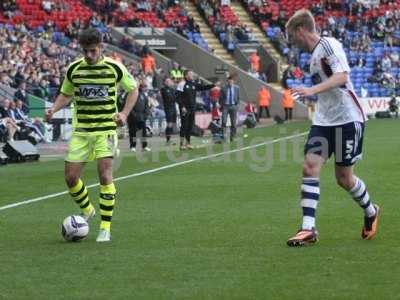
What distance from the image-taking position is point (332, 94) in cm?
961

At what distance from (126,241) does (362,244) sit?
7.37ft

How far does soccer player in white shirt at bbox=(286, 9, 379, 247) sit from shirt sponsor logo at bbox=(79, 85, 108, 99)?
1913mm

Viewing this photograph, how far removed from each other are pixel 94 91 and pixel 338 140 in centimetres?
243

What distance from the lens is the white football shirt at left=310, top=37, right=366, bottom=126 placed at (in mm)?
9477

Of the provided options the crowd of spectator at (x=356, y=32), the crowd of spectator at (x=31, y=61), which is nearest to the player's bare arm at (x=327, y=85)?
the crowd of spectator at (x=31, y=61)

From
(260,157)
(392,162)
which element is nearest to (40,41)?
(260,157)

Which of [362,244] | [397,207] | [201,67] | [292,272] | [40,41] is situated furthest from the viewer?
[201,67]

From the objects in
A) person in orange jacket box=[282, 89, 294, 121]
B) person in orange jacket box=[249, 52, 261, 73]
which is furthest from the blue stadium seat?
person in orange jacket box=[282, 89, 294, 121]

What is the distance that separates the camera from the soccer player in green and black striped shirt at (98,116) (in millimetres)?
10125

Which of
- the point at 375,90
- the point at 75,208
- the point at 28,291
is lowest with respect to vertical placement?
the point at 375,90

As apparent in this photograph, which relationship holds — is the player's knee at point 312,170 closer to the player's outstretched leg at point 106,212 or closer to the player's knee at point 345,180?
the player's knee at point 345,180

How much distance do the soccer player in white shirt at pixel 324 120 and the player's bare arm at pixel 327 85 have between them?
0.25 ft

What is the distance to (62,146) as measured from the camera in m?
27.1

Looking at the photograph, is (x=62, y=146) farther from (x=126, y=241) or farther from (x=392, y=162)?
(x=126, y=241)
